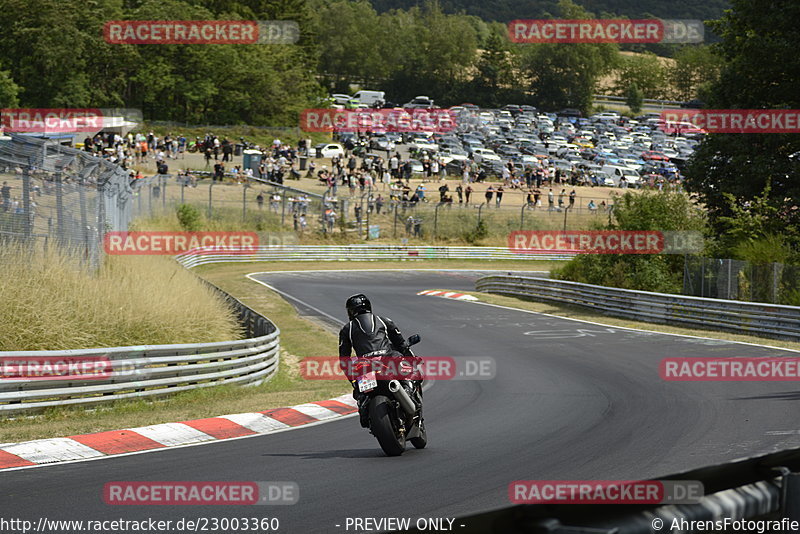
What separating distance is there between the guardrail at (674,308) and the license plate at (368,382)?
50.9ft

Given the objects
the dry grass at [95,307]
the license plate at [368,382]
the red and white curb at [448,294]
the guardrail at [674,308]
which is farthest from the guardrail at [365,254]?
Result: the license plate at [368,382]

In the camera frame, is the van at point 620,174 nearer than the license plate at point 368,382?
No

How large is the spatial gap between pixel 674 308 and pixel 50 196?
16.4 metres

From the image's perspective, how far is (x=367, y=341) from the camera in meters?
9.54

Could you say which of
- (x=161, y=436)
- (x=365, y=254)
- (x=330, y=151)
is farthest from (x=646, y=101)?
(x=161, y=436)

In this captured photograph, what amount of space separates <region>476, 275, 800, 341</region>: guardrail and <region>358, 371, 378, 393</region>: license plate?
1551cm

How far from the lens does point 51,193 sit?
53.8 ft

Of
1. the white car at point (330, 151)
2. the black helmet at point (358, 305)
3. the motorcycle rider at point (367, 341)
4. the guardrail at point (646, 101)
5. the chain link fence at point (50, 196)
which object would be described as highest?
the guardrail at point (646, 101)

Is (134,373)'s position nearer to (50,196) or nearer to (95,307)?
(95,307)

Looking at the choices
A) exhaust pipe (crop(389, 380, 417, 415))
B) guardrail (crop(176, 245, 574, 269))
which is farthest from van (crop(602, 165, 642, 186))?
exhaust pipe (crop(389, 380, 417, 415))

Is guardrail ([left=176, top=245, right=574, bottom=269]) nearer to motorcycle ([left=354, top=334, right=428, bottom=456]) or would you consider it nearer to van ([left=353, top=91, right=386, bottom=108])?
motorcycle ([left=354, top=334, right=428, bottom=456])

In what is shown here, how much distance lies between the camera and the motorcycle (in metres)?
9.18

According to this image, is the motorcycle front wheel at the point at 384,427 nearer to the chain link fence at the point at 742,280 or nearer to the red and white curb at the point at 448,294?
the chain link fence at the point at 742,280

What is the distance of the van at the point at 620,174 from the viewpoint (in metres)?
72.9
